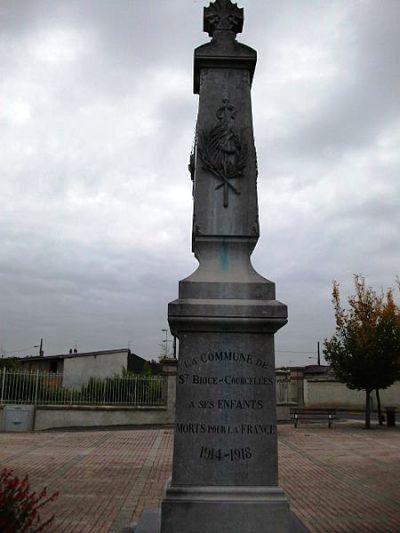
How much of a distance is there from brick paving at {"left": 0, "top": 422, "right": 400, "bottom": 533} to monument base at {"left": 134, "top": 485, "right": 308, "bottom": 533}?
1518mm

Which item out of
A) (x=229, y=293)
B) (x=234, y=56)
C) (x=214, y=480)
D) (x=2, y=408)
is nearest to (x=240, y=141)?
(x=234, y=56)

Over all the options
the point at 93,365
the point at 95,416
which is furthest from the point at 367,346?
the point at 93,365

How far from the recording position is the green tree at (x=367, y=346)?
20.8m

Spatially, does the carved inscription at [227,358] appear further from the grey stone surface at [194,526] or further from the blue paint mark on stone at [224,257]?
the grey stone surface at [194,526]

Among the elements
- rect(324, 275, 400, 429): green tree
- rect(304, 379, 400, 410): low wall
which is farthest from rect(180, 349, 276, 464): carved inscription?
rect(304, 379, 400, 410): low wall

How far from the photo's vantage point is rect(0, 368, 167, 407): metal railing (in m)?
20.9

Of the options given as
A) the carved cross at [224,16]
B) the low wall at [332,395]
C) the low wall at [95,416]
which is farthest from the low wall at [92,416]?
the carved cross at [224,16]

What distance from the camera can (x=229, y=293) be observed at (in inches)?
232

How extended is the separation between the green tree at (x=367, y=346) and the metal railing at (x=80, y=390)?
6844 mm

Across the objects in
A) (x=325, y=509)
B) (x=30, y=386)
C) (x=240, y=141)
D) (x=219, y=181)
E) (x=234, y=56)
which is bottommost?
(x=325, y=509)

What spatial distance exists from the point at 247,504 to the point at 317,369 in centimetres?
5285

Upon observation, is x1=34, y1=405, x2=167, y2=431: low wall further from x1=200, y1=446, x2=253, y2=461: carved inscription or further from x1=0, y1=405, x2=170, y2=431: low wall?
x1=200, y1=446, x2=253, y2=461: carved inscription

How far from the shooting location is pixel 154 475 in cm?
1041

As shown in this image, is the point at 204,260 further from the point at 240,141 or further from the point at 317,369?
the point at 317,369
